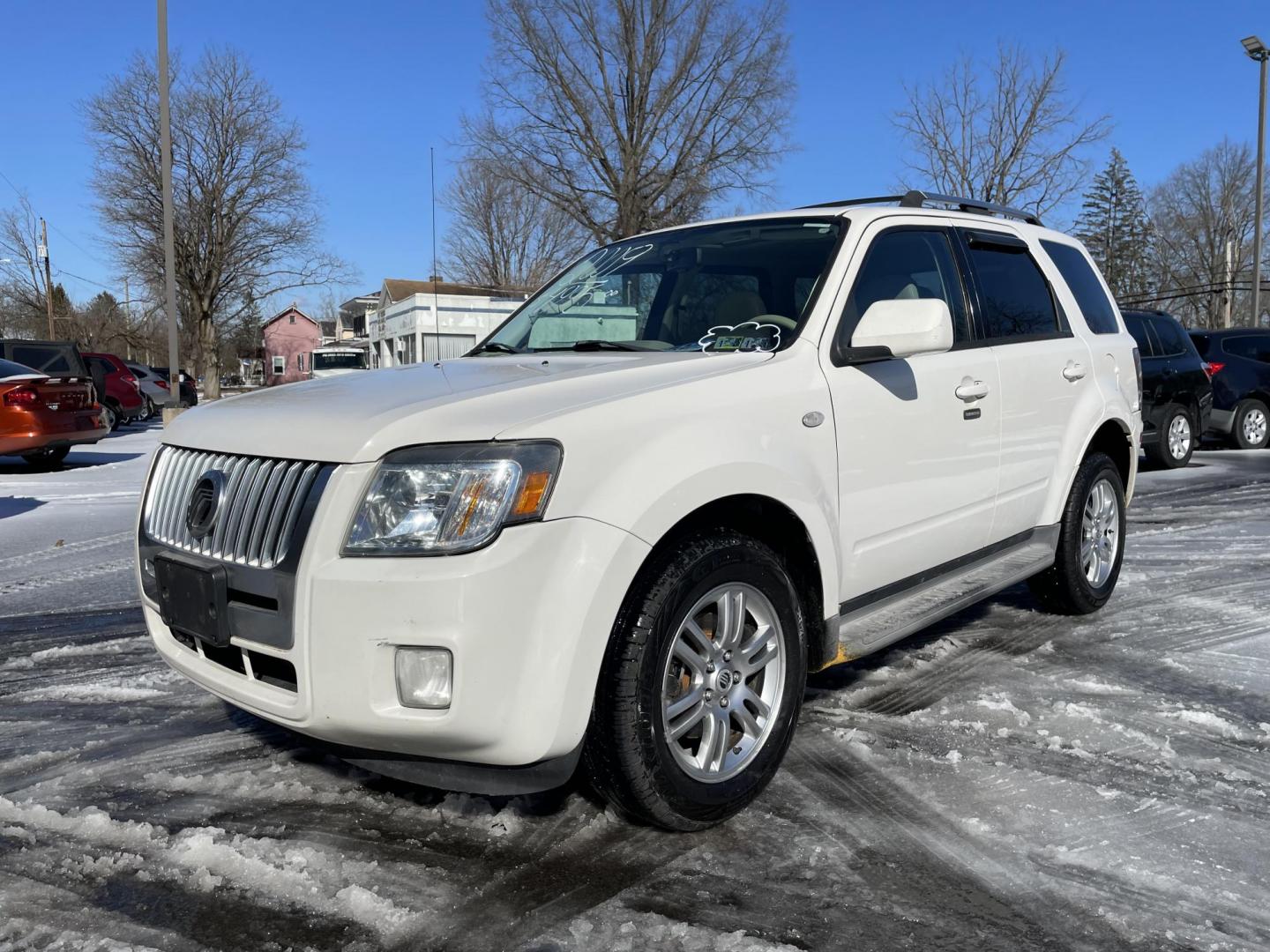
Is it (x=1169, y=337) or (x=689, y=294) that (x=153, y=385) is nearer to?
(x=1169, y=337)

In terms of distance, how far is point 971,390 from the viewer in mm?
3879

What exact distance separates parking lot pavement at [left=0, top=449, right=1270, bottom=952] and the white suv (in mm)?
282

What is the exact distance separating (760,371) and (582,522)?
3.04 feet

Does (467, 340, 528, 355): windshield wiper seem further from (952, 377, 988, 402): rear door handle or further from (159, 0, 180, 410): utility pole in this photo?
(159, 0, 180, 410): utility pole

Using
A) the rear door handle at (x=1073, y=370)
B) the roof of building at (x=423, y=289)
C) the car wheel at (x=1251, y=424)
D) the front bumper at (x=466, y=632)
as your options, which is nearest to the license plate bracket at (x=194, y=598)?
the front bumper at (x=466, y=632)

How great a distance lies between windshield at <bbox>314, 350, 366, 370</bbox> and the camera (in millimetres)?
27609

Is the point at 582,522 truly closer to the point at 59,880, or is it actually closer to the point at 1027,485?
the point at 59,880

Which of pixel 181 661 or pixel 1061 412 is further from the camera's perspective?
pixel 1061 412

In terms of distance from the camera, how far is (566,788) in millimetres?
3107

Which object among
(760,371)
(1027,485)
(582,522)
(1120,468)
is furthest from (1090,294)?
(582,522)

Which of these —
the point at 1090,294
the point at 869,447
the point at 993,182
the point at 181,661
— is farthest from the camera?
the point at 993,182

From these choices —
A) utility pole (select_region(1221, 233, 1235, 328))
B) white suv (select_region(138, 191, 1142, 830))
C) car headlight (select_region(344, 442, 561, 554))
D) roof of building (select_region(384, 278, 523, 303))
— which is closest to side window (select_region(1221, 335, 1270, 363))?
white suv (select_region(138, 191, 1142, 830))

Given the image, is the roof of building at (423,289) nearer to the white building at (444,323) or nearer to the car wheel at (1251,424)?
the white building at (444,323)

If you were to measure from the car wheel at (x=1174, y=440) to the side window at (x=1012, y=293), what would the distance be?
8.06m
